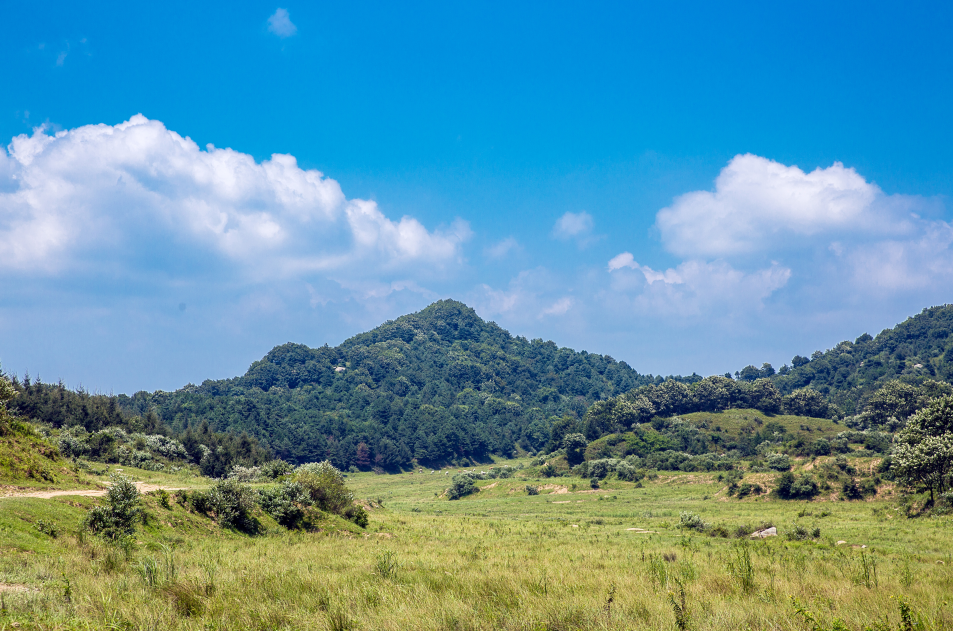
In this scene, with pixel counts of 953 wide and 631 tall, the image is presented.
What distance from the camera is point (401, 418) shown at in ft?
509

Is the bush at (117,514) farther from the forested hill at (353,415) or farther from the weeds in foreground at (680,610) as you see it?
the forested hill at (353,415)

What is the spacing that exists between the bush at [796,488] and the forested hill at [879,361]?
312 feet

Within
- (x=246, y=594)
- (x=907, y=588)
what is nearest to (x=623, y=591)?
(x=907, y=588)

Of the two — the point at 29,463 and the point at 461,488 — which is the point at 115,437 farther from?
the point at 461,488

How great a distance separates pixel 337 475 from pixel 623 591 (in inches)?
1046

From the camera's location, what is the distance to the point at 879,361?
16500cm

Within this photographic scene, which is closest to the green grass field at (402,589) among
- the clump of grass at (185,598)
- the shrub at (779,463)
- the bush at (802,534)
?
the clump of grass at (185,598)

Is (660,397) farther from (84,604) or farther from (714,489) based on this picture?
(84,604)

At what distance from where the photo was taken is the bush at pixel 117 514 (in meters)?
17.7

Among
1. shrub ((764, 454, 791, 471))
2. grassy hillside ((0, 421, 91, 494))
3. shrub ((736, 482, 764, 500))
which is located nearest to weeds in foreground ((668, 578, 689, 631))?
grassy hillside ((0, 421, 91, 494))

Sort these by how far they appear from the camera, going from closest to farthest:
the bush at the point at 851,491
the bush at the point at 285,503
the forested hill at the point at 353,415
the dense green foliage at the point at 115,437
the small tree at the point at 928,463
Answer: the bush at the point at 285,503, the small tree at the point at 928,463, the dense green foliage at the point at 115,437, the bush at the point at 851,491, the forested hill at the point at 353,415

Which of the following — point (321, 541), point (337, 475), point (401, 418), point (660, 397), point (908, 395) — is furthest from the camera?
point (401, 418)

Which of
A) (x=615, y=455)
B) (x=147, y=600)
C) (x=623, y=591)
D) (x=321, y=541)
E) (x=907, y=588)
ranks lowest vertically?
(x=615, y=455)

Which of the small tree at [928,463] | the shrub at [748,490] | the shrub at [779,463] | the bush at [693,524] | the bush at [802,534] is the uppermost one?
the small tree at [928,463]
